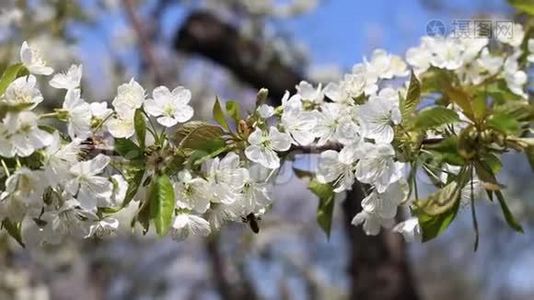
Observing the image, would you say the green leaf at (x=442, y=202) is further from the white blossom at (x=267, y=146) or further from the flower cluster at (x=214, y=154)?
the white blossom at (x=267, y=146)

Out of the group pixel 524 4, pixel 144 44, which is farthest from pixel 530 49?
pixel 144 44

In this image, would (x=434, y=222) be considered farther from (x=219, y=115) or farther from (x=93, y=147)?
(x=93, y=147)

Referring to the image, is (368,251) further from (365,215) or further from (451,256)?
(451,256)

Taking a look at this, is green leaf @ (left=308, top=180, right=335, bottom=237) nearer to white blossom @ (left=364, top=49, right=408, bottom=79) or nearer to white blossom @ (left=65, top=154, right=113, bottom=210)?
white blossom @ (left=364, top=49, right=408, bottom=79)

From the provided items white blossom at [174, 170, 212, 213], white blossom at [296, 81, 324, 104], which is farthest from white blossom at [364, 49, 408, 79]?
white blossom at [174, 170, 212, 213]

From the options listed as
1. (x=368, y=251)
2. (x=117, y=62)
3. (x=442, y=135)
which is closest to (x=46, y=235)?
(x=442, y=135)

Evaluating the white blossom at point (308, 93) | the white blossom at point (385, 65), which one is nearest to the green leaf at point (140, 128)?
the white blossom at point (308, 93)
